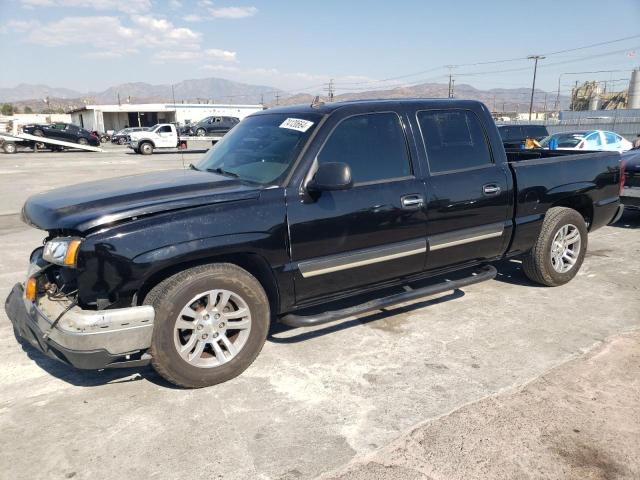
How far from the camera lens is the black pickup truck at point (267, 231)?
2930mm

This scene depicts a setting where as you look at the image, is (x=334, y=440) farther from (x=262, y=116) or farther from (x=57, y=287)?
(x=262, y=116)

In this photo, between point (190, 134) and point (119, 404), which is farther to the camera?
point (190, 134)

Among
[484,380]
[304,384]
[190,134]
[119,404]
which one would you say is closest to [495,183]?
[484,380]

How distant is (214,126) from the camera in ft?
119

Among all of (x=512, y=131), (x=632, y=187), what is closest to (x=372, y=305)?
(x=632, y=187)

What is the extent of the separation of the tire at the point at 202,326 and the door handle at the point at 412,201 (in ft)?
4.27

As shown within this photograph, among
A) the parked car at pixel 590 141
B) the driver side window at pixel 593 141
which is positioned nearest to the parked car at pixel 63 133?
the parked car at pixel 590 141

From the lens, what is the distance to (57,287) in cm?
328

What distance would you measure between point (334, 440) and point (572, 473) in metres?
1.21

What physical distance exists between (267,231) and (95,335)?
3.92ft

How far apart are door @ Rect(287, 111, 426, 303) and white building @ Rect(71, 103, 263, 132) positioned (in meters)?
58.4

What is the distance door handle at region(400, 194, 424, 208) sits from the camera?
3.84m

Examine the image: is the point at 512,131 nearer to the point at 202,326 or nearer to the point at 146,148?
the point at 202,326

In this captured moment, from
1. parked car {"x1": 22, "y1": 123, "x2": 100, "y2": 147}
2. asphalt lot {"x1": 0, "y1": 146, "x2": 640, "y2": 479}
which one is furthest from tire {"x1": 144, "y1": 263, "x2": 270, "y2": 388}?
parked car {"x1": 22, "y1": 123, "x2": 100, "y2": 147}
